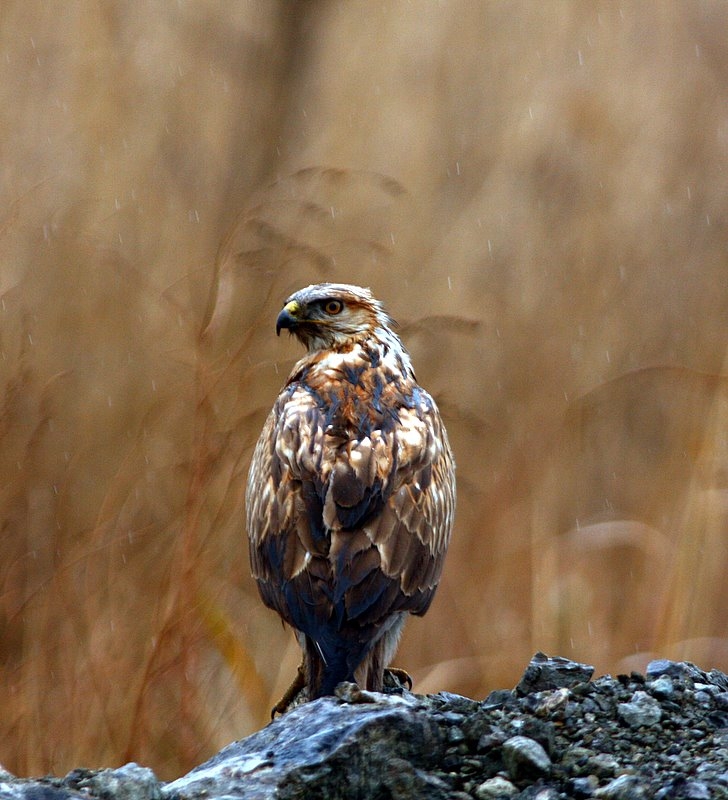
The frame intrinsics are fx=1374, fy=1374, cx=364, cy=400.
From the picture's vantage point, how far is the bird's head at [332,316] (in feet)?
16.6

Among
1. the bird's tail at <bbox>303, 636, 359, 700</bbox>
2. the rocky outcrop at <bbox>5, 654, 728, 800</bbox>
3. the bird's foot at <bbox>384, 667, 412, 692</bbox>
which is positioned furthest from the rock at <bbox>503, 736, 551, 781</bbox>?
the bird's foot at <bbox>384, 667, 412, 692</bbox>

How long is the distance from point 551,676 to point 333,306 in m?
1.99

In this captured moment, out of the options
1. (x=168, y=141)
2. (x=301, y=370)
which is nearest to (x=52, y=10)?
(x=168, y=141)

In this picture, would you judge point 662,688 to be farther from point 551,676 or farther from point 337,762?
point 337,762

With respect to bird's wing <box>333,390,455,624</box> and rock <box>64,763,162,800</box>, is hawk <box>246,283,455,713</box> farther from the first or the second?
rock <box>64,763,162,800</box>

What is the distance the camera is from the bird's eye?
512cm

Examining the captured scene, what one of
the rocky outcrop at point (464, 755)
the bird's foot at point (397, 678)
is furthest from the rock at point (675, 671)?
the bird's foot at point (397, 678)

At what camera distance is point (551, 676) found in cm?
357

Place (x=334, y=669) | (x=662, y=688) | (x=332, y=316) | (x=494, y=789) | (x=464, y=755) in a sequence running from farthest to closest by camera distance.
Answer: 1. (x=332, y=316)
2. (x=334, y=669)
3. (x=662, y=688)
4. (x=464, y=755)
5. (x=494, y=789)

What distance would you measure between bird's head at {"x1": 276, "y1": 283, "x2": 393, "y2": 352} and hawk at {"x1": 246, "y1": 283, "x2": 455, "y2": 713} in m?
0.14

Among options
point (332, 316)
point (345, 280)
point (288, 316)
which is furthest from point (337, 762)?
point (345, 280)

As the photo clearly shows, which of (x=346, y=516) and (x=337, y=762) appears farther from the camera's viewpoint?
(x=346, y=516)

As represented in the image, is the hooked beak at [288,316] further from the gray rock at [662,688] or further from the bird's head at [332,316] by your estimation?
the gray rock at [662,688]

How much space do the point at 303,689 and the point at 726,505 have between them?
159cm
